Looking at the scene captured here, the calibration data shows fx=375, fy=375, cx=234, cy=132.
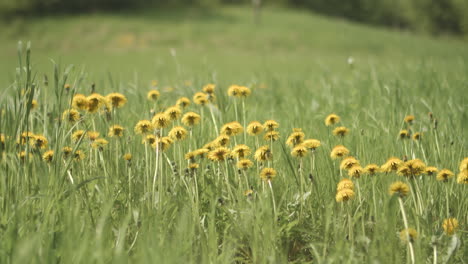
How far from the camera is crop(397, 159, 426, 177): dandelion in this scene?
110cm

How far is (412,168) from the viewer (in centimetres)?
111

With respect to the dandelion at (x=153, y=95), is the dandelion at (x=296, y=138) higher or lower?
higher

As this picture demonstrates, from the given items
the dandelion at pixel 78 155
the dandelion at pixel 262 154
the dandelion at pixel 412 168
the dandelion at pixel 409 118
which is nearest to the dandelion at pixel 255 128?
the dandelion at pixel 262 154

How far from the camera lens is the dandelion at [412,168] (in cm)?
110

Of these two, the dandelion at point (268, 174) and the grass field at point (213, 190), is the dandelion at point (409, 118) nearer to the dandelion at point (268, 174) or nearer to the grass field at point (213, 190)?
the grass field at point (213, 190)

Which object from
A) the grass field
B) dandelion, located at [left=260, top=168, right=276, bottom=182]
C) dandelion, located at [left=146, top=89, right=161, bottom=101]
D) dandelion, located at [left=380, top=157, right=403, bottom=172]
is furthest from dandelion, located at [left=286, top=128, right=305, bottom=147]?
dandelion, located at [left=146, top=89, right=161, bottom=101]

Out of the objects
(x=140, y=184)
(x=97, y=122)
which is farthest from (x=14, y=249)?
(x=97, y=122)

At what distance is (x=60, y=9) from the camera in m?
28.0

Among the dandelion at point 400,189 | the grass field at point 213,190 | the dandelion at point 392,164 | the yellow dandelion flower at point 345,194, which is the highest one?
the dandelion at point 392,164

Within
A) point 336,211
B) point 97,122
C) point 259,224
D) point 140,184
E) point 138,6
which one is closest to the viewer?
point 259,224

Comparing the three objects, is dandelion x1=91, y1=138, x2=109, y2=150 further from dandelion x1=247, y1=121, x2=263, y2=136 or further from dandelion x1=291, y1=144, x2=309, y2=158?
dandelion x1=291, y1=144, x2=309, y2=158

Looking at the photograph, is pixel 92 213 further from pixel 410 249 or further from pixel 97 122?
pixel 410 249

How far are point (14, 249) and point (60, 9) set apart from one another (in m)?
31.3

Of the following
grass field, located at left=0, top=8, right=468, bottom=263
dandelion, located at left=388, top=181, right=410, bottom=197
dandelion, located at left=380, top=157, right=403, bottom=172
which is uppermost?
dandelion, located at left=380, top=157, right=403, bottom=172
